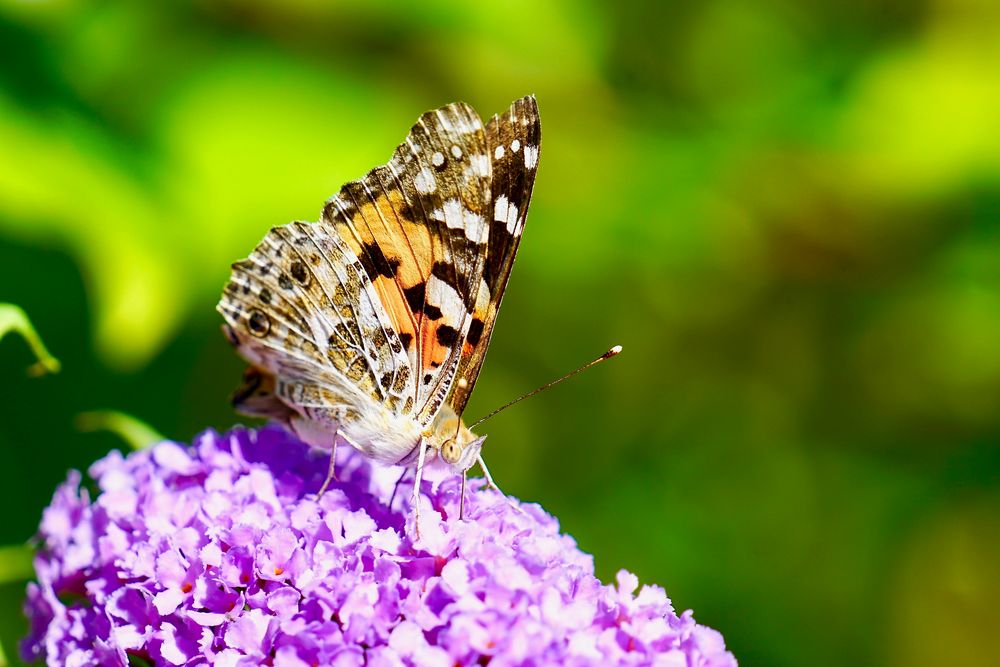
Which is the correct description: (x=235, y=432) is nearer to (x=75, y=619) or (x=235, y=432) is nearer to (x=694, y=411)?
(x=75, y=619)

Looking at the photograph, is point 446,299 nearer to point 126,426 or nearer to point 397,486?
point 397,486

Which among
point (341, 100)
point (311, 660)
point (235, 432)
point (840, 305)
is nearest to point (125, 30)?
point (341, 100)

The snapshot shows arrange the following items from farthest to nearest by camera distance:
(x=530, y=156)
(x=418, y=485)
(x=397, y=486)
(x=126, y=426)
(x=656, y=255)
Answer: (x=656, y=255), (x=126, y=426), (x=397, y=486), (x=530, y=156), (x=418, y=485)

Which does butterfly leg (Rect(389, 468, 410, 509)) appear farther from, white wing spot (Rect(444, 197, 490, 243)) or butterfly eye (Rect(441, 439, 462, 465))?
white wing spot (Rect(444, 197, 490, 243))

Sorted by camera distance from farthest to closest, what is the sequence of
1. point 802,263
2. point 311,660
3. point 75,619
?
point 802,263
point 75,619
point 311,660

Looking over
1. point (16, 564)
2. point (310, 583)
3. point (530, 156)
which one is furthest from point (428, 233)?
point (16, 564)

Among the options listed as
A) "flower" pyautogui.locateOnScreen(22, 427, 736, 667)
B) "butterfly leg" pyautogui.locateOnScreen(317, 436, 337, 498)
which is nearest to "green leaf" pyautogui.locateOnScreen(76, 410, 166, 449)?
"flower" pyautogui.locateOnScreen(22, 427, 736, 667)
